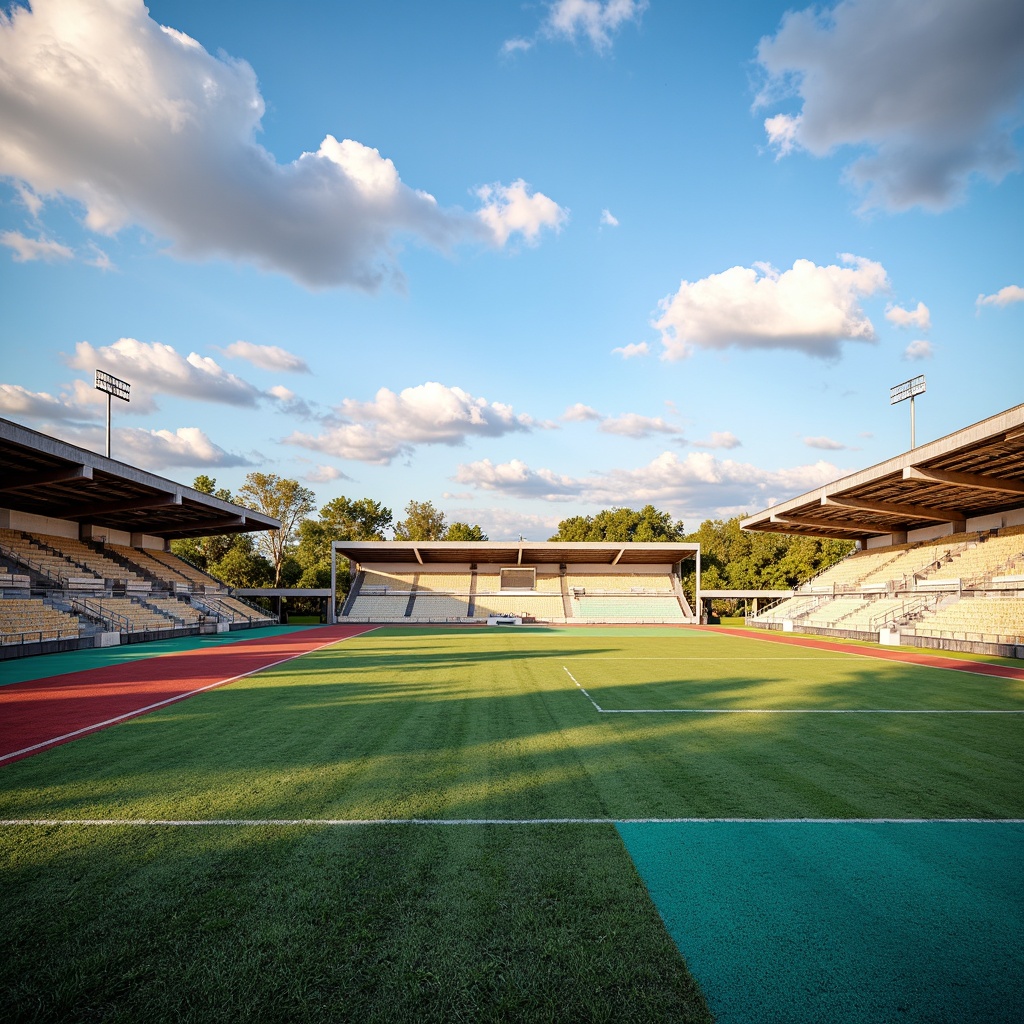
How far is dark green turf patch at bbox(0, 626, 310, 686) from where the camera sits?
15595 millimetres

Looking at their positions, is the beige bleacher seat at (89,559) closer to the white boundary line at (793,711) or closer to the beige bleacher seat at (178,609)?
the beige bleacher seat at (178,609)

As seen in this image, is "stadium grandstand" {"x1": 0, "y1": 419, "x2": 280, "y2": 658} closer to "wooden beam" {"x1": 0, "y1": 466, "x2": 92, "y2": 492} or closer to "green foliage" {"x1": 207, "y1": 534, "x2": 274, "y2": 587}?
"wooden beam" {"x1": 0, "y1": 466, "x2": 92, "y2": 492}

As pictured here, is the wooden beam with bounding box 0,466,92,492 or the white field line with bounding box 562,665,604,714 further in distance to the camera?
the wooden beam with bounding box 0,466,92,492

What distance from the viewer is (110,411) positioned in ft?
102

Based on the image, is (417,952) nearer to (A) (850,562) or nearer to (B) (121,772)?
(B) (121,772)

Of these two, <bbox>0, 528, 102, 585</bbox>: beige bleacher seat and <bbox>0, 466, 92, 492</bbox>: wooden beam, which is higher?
<bbox>0, 466, 92, 492</bbox>: wooden beam

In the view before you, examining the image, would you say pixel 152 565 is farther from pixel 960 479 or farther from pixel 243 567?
pixel 960 479

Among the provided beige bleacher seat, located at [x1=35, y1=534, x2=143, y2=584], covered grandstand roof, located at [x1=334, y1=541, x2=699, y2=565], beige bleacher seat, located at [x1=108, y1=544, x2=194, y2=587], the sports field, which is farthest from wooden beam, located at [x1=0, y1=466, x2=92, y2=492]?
covered grandstand roof, located at [x1=334, y1=541, x2=699, y2=565]

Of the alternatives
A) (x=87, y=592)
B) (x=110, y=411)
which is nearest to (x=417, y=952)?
(x=87, y=592)

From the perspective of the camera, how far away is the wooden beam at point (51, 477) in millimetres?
22422

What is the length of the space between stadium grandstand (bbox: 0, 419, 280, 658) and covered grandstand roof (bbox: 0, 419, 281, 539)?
50 millimetres

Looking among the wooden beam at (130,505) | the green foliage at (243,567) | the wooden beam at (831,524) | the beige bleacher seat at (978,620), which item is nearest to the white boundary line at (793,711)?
the beige bleacher seat at (978,620)

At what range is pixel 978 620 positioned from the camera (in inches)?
891

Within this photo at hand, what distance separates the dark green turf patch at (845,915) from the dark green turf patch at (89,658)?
16.5 meters
